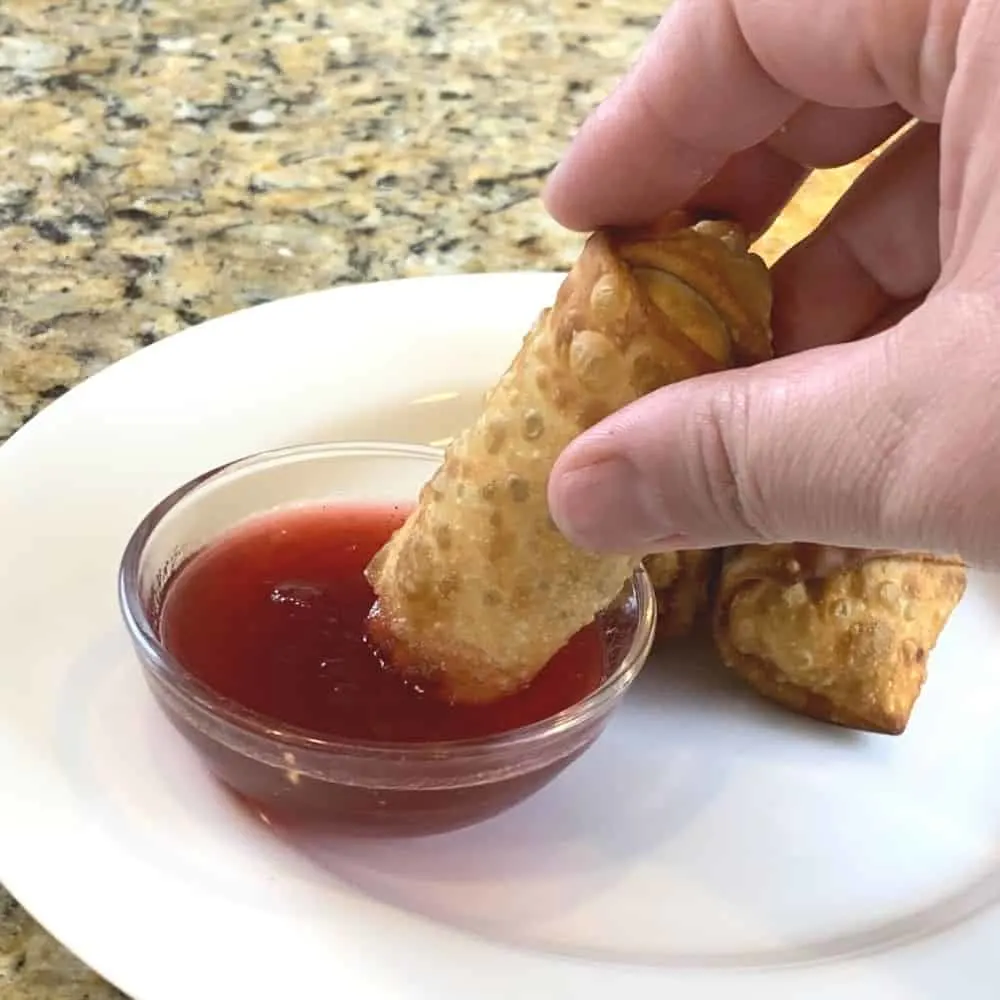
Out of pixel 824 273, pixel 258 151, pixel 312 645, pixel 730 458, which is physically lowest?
pixel 258 151

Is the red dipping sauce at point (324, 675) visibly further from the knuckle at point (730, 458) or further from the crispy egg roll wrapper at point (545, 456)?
the knuckle at point (730, 458)

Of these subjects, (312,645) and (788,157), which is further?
(788,157)

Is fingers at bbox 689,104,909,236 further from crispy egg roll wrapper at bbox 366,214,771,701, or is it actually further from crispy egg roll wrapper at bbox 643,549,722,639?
crispy egg roll wrapper at bbox 643,549,722,639

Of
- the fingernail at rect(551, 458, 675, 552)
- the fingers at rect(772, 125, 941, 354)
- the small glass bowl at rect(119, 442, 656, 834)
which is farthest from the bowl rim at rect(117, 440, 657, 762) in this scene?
the fingers at rect(772, 125, 941, 354)

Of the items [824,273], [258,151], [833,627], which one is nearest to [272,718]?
[833,627]

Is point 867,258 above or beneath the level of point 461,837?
above

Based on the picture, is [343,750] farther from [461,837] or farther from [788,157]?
[788,157]

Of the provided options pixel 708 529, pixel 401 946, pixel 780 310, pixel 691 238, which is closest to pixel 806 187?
pixel 780 310
